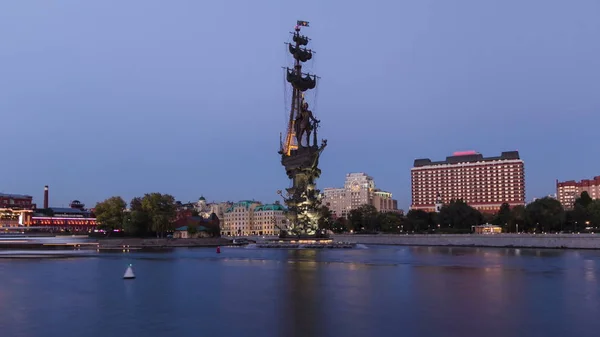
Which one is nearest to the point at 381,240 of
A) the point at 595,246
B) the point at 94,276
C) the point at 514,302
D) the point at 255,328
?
the point at 595,246

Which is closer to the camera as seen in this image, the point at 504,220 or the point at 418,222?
the point at 504,220

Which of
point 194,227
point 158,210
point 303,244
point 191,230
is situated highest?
point 158,210

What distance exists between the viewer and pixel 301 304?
24.3m

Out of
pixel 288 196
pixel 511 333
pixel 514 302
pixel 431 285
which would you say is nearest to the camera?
pixel 511 333

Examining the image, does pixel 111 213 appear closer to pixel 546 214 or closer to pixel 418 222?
pixel 418 222

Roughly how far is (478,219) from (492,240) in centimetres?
4436

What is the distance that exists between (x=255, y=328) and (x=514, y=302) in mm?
12874

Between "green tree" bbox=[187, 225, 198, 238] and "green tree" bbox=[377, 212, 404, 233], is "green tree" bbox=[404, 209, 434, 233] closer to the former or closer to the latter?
"green tree" bbox=[377, 212, 404, 233]

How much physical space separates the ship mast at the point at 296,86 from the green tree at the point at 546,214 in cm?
4898

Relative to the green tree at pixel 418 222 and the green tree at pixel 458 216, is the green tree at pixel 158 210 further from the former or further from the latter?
the green tree at pixel 418 222

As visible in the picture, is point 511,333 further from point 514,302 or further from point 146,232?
point 146,232

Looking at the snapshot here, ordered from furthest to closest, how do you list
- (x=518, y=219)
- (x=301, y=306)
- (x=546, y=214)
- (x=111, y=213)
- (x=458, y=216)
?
(x=458, y=216), (x=518, y=219), (x=111, y=213), (x=546, y=214), (x=301, y=306)

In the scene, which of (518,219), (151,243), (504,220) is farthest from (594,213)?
(151,243)

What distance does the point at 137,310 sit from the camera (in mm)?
23125
